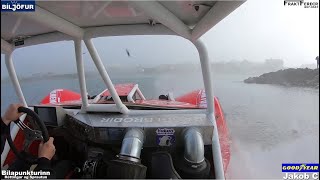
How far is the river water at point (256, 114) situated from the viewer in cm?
387

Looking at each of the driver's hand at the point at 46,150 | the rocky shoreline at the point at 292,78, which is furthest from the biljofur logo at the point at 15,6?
the rocky shoreline at the point at 292,78

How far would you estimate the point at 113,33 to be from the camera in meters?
2.32

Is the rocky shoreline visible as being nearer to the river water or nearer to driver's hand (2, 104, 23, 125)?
the river water

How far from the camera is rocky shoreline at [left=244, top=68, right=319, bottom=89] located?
19.1 ft

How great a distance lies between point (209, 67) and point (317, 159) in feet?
8.59

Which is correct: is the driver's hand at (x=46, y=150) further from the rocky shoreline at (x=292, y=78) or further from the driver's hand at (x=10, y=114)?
the rocky shoreline at (x=292, y=78)

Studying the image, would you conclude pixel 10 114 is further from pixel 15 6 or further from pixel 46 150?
pixel 15 6

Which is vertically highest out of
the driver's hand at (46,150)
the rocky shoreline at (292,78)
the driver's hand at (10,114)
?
the rocky shoreline at (292,78)

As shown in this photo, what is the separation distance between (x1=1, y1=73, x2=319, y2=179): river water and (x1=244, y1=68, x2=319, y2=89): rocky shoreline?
26 centimetres

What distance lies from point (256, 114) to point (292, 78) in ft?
3.70

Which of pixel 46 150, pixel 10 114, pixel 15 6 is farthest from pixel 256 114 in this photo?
pixel 15 6

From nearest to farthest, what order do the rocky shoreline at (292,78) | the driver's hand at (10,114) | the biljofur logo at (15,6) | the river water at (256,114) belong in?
the biljofur logo at (15,6)
the driver's hand at (10,114)
the river water at (256,114)
the rocky shoreline at (292,78)

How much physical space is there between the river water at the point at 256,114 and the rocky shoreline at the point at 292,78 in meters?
0.26

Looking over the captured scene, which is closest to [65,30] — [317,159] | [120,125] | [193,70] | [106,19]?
[106,19]
